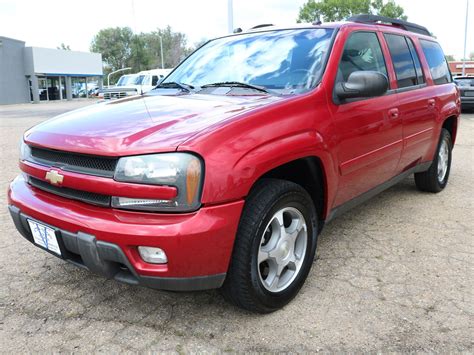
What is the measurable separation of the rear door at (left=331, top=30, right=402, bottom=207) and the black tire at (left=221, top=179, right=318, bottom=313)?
0.57m

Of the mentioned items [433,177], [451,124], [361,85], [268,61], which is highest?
[268,61]

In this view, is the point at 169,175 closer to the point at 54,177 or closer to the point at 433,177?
the point at 54,177

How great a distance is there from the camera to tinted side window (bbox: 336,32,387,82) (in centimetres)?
321

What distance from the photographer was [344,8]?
44969 millimetres

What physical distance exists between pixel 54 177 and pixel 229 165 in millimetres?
999

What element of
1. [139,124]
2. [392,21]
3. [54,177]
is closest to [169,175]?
[139,124]

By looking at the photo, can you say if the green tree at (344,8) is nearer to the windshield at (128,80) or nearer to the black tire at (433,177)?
the windshield at (128,80)

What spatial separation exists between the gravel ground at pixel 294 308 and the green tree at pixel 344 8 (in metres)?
43.8

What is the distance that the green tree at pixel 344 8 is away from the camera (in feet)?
147

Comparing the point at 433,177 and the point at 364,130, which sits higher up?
the point at 364,130

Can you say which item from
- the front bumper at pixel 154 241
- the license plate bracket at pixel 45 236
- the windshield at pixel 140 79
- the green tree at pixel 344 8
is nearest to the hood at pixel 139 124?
the front bumper at pixel 154 241

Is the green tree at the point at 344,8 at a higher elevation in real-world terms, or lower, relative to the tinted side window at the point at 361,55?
higher

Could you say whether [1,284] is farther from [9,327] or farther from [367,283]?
[367,283]

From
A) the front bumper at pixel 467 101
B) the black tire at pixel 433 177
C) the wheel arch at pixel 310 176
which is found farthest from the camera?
the front bumper at pixel 467 101
